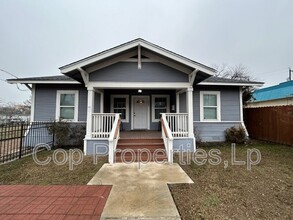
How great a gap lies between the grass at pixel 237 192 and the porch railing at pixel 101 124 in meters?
3.55

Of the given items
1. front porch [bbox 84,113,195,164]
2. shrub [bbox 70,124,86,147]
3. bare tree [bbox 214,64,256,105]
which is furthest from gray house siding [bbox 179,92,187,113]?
bare tree [bbox 214,64,256,105]

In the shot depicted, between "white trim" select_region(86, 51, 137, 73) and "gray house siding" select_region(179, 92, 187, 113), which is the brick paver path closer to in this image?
"white trim" select_region(86, 51, 137, 73)

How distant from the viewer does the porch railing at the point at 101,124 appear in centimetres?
733

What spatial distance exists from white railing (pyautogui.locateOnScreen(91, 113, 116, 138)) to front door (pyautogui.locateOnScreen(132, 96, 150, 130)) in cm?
334

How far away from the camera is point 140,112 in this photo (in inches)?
429

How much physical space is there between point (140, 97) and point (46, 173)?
22.7ft

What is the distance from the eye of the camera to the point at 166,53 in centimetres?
709

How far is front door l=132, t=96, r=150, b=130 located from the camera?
10.8 m

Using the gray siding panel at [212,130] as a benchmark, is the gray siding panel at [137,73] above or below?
above

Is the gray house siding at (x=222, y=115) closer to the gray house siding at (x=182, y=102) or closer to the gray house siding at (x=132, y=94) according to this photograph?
the gray house siding at (x=182, y=102)

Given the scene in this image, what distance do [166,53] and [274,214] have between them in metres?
5.96

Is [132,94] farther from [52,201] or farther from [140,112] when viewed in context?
[52,201]

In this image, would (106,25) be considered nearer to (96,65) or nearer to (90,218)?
(96,65)

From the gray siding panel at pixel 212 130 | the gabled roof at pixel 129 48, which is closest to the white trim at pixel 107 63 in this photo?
the gabled roof at pixel 129 48
